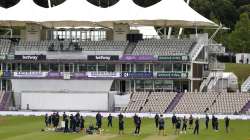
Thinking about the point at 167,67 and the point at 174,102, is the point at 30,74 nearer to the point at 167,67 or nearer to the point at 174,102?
the point at 167,67

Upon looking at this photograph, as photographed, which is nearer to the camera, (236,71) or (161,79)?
(161,79)

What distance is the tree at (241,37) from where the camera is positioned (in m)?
125

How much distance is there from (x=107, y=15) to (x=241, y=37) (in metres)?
37.3

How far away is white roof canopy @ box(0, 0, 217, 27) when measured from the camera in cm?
9331

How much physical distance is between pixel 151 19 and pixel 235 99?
16.5 m

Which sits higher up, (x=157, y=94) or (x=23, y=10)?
(x=23, y=10)

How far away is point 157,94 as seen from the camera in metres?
87.8

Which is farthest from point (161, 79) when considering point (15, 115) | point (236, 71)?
point (236, 71)

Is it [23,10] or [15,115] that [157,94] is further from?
[23,10]

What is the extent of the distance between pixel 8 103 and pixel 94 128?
117 feet

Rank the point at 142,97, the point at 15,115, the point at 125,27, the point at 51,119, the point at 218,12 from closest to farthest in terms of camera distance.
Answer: the point at 51,119
the point at 15,115
the point at 142,97
the point at 125,27
the point at 218,12

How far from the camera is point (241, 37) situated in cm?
12519

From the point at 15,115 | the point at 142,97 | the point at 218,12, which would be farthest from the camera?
the point at 218,12

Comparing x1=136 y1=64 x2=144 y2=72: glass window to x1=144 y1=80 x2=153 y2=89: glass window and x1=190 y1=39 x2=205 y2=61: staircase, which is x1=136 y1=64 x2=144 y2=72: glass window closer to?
x1=144 y1=80 x2=153 y2=89: glass window
